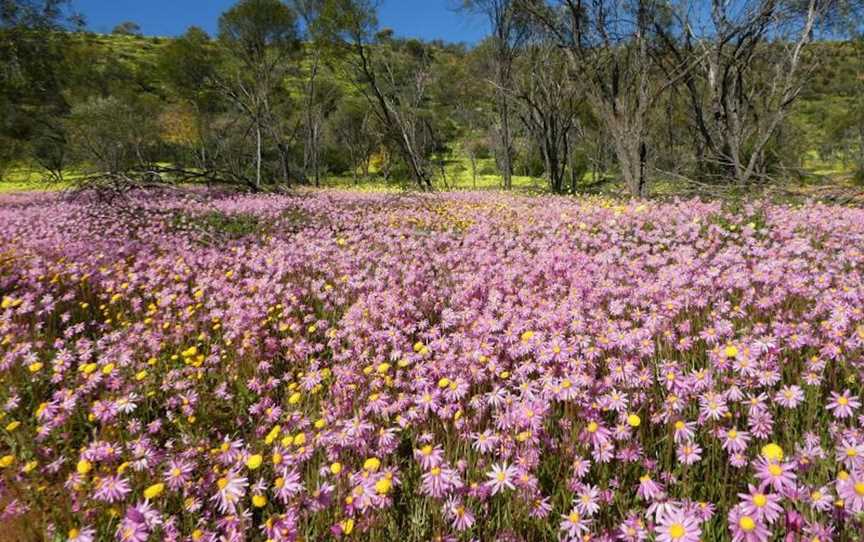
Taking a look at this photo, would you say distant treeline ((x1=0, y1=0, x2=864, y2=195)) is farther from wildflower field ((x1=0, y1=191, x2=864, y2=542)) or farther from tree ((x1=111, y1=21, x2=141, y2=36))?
tree ((x1=111, y1=21, x2=141, y2=36))

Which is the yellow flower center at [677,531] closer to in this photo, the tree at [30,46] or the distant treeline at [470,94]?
the distant treeline at [470,94]

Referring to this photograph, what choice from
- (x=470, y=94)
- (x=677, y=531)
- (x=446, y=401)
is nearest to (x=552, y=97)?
(x=446, y=401)

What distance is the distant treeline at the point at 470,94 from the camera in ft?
42.6

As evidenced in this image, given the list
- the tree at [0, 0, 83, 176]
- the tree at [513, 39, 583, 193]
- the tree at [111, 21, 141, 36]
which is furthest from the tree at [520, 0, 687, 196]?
the tree at [111, 21, 141, 36]

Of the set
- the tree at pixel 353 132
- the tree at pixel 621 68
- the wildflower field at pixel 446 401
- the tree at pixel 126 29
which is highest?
the tree at pixel 126 29

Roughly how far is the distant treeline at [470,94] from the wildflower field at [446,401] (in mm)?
6742

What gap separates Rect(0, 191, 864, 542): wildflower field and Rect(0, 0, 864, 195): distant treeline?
674cm

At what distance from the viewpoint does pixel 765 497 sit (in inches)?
57.7

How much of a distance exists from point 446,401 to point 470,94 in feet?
153

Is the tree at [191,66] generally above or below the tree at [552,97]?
above

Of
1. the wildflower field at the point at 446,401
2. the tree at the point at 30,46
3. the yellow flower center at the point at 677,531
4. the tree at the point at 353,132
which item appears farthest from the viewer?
the tree at the point at 353,132

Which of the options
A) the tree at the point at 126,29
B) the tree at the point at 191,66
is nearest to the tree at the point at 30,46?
the tree at the point at 191,66

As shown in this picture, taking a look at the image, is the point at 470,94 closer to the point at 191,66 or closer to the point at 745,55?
the point at 191,66

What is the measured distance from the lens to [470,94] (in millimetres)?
45312
